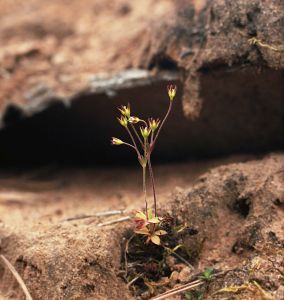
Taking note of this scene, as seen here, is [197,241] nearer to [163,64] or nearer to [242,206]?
[242,206]

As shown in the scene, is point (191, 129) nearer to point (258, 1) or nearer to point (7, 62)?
point (258, 1)

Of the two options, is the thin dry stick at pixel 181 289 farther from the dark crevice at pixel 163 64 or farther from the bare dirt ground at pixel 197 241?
the dark crevice at pixel 163 64

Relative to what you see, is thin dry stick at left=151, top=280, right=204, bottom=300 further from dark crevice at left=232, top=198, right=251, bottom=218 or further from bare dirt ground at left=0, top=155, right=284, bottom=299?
dark crevice at left=232, top=198, right=251, bottom=218

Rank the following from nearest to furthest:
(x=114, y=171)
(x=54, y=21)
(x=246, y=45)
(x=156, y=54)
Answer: (x=246, y=45) < (x=156, y=54) < (x=114, y=171) < (x=54, y=21)

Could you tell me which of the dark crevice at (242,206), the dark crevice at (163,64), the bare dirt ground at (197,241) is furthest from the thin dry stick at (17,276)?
the dark crevice at (163,64)

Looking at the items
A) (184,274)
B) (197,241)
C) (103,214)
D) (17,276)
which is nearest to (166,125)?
(103,214)

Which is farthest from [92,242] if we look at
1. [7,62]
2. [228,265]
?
[7,62]

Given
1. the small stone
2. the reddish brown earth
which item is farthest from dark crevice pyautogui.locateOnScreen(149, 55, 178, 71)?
the small stone

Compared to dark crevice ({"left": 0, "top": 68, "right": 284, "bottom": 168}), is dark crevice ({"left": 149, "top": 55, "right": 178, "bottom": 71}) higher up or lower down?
higher up
